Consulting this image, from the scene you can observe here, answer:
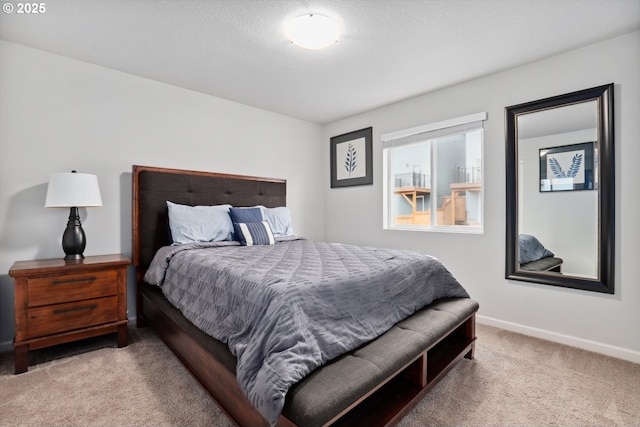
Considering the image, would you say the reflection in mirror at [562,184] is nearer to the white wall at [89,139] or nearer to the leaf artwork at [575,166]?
the leaf artwork at [575,166]

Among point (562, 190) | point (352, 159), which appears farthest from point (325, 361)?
point (352, 159)

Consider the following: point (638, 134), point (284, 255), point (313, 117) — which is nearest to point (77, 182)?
point (284, 255)

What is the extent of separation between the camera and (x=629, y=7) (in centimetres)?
197

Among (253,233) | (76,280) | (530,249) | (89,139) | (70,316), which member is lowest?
(70,316)

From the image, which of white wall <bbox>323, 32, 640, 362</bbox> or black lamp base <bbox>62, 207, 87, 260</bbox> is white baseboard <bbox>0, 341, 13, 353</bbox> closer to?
black lamp base <bbox>62, 207, 87, 260</bbox>

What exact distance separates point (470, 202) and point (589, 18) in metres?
1.65

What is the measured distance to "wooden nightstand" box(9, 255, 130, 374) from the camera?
2014 millimetres

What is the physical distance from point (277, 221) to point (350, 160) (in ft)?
4.79

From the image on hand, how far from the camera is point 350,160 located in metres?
4.26

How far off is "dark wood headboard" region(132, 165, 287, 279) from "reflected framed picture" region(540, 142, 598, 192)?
298 cm

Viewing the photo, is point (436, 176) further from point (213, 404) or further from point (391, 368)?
point (213, 404)

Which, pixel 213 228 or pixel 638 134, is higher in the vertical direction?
pixel 638 134

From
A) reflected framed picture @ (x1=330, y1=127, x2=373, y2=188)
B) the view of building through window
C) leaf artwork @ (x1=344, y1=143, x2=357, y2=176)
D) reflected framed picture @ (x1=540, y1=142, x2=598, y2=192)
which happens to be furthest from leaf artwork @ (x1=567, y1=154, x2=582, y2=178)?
leaf artwork @ (x1=344, y1=143, x2=357, y2=176)

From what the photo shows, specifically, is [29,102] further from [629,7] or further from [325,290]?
[629,7]
